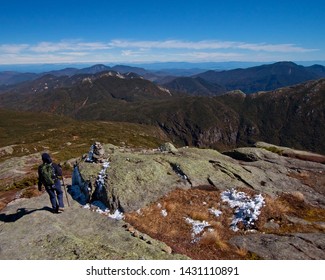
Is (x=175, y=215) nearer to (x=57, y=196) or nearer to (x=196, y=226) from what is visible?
(x=196, y=226)

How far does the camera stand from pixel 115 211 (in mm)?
19406

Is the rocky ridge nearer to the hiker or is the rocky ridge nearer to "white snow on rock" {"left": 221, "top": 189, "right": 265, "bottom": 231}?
"white snow on rock" {"left": 221, "top": 189, "right": 265, "bottom": 231}

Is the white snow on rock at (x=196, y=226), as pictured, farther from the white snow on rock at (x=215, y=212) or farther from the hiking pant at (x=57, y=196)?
the hiking pant at (x=57, y=196)

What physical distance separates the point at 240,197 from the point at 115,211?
8.67 metres

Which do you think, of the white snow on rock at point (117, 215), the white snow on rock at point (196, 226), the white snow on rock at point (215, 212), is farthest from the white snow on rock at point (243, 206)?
the white snow on rock at point (117, 215)

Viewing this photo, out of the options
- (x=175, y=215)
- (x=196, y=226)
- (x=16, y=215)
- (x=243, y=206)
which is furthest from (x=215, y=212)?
(x=16, y=215)

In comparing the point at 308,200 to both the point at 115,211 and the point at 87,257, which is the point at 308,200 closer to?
the point at 115,211

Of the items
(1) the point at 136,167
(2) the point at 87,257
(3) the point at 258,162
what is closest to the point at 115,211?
(1) the point at 136,167

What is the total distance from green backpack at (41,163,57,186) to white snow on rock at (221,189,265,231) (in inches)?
435

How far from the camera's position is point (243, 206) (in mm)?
19938

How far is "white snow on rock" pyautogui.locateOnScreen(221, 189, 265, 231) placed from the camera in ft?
60.6

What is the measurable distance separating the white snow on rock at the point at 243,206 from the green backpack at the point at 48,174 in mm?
11043

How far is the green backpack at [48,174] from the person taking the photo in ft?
59.6

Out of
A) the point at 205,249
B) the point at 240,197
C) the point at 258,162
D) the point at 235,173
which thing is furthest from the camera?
the point at 258,162
